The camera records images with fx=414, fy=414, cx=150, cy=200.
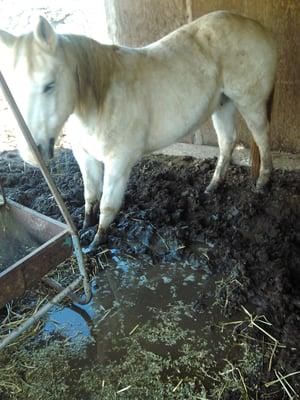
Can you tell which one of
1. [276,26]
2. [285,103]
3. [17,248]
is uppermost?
[276,26]

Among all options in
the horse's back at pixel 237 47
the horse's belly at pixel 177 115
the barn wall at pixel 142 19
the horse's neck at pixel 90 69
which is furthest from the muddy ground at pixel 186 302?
the barn wall at pixel 142 19

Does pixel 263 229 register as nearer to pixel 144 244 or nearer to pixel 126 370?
pixel 144 244

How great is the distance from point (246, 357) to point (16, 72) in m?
2.16

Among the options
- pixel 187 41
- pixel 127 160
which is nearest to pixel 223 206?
pixel 127 160

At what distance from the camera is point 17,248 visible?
9.66 ft

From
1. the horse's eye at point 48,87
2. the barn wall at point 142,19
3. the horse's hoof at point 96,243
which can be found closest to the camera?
the horse's eye at point 48,87

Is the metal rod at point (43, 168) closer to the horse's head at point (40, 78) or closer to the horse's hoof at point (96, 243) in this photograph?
the horse's head at point (40, 78)

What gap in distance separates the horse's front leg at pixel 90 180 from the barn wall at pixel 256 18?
5.36 ft

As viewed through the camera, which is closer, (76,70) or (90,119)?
(76,70)

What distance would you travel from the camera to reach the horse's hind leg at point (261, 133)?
3.71m

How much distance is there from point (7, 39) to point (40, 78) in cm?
29

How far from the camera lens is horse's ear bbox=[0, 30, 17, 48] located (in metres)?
2.38

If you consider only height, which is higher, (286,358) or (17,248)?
(17,248)

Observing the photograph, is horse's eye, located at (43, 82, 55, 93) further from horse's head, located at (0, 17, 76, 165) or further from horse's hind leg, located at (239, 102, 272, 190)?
horse's hind leg, located at (239, 102, 272, 190)
